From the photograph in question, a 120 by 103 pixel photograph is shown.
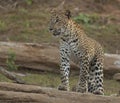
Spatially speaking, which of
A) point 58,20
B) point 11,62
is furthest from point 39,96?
point 11,62

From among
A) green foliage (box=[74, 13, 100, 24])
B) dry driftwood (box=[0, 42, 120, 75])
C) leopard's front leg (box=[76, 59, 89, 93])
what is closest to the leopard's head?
leopard's front leg (box=[76, 59, 89, 93])

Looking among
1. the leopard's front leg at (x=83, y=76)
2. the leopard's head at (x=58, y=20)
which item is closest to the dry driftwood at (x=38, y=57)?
the leopard's front leg at (x=83, y=76)

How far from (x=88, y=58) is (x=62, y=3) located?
10.1 metres

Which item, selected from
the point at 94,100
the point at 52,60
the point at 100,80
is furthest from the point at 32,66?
the point at 94,100

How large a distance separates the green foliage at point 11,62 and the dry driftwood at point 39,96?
554 cm

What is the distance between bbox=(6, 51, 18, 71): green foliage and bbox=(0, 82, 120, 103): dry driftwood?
554cm

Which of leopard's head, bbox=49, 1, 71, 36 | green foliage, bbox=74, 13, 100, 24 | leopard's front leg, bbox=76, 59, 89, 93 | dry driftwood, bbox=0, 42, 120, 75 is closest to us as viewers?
leopard's head, bbox=49, 1, 71, 36

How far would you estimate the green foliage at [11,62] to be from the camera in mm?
15841

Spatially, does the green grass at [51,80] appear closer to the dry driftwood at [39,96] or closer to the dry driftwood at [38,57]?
the dry driftwood at [38,57]

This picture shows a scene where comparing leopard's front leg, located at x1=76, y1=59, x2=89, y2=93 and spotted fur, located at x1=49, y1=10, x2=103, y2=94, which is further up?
spotted fur, located at x1=49, y1=10, x2=103, y2=94

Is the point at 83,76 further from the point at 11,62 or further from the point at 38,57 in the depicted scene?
the point at 11,62

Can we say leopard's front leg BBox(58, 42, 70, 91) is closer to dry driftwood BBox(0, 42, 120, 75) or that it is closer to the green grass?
the green grass

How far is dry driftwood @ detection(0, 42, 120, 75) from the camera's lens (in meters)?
16.0

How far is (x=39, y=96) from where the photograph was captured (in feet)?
33.1
